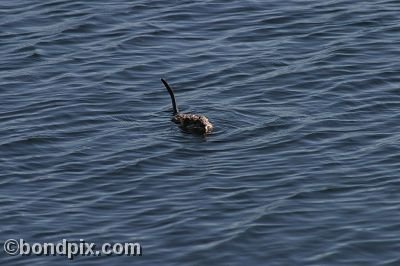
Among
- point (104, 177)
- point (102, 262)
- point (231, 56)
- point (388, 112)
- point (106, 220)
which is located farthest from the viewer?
point (231, 56)

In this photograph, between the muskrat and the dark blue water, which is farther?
the muskrat

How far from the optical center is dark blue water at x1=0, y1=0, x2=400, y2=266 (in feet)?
55.4

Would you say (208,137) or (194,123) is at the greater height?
(194,123)

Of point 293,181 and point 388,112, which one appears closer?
point 293,181

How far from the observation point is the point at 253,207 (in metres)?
17.6

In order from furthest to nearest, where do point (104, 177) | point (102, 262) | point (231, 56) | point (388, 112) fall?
point (231, 56)
point (388, 112)
point (104, 177)
point (102, 262)

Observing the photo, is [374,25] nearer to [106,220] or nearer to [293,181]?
[293,181]

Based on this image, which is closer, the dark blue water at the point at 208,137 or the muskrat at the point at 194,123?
the dark blue water at the point at 208,137

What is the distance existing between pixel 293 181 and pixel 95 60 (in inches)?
256

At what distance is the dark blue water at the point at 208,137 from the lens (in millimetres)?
16891

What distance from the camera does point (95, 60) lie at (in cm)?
2381

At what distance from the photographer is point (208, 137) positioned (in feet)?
66.0

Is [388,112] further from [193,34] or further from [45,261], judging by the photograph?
[45,261]

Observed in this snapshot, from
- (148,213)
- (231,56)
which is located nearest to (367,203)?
(148,213)
